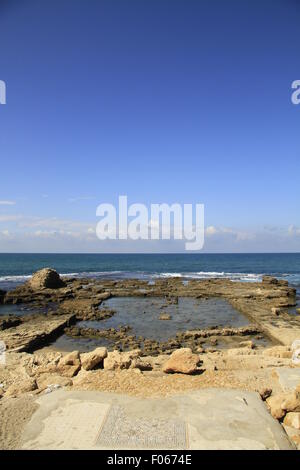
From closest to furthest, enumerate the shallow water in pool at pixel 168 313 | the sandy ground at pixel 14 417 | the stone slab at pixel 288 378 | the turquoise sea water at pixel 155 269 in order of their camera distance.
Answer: the sandy ground at pixel 14 417
the stone slab at pixel 288 378
the shallow water in pool at pixel 168 313
the turquoise sea water at pixel 155 269

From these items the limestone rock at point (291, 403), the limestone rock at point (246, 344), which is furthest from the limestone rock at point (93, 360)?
the limestone rock at point (246, 344)

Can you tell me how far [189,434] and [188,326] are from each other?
1482 cm

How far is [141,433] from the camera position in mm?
6082

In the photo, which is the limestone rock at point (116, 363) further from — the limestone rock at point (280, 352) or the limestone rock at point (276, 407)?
the limestone rock at point (280, 352)

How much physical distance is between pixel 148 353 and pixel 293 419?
9.05m

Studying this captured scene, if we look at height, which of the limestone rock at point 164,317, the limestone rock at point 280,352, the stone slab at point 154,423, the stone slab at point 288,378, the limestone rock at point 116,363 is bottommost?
the limestone rock at point 164,317

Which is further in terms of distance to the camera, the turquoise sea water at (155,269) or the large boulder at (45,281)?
the turquoise sea water at (155,269)

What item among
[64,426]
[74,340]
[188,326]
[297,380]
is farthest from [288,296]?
[64,426]

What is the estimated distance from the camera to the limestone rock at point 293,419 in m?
6.73

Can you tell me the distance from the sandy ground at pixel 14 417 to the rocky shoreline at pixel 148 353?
0.45 metres

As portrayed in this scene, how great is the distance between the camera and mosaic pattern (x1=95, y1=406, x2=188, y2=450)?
5766 mm

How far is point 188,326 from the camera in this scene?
20.6 m

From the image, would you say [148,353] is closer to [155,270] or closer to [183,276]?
[183,276]

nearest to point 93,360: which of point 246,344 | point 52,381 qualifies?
point 52,381
